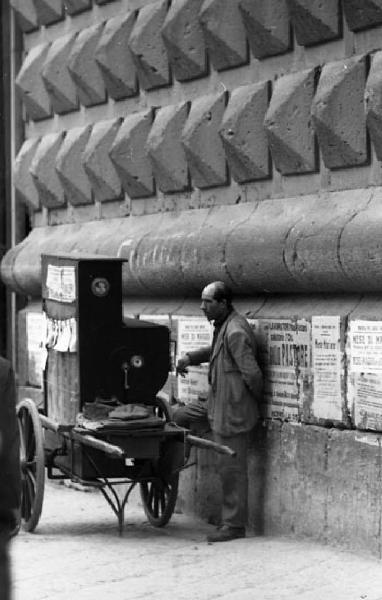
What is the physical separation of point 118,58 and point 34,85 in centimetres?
209

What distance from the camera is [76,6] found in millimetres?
13945

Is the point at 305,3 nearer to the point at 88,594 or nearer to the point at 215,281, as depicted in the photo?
the point at 215,281

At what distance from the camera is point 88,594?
28.9ft

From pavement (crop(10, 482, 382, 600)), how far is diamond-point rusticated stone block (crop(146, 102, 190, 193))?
2579 mm

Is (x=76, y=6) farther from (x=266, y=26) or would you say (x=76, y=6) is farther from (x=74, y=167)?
(x=266, y=26)

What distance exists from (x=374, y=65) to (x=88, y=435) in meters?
2.96

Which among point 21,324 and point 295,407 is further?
point 21,324

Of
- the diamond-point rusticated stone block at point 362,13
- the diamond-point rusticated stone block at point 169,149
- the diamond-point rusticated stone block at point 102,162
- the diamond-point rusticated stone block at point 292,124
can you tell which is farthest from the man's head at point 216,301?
the diamond-point rusticated stone block at point 102,162

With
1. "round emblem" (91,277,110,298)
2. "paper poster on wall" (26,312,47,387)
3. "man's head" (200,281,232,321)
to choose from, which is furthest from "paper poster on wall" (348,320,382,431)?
"paper poster on wall" (26,312,47,387)

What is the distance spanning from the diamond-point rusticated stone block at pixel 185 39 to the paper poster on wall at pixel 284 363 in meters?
2.17

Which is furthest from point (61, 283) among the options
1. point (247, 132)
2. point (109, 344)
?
point (247, 132)

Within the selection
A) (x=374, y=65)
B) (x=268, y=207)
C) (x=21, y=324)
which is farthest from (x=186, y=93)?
(x=21, y=324)

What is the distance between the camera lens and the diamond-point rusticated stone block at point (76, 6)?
45.1 ft

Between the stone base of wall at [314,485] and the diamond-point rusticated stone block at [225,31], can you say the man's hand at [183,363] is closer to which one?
the stone base of wall at [314,485]
